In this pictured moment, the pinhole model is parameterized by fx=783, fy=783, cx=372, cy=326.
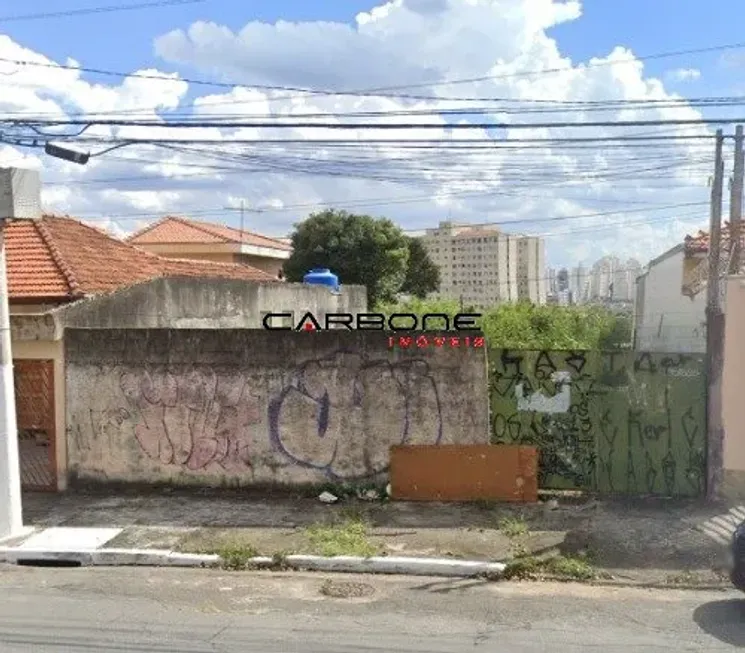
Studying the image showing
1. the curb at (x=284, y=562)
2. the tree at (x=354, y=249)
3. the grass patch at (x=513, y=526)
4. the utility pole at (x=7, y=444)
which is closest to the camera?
the curb at (x=284, y=562)

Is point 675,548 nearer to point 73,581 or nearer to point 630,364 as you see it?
point 630,364

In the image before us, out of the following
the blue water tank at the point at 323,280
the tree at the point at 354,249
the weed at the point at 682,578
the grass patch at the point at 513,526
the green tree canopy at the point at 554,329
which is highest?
the tree at the point at 354,249

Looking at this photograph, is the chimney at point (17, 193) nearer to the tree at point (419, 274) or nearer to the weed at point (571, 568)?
the weed at point (571, 568)

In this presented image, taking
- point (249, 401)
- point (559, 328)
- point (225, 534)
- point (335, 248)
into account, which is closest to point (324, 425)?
point (249, 401)

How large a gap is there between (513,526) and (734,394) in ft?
9.42

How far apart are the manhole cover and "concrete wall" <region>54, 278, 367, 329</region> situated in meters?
5.48

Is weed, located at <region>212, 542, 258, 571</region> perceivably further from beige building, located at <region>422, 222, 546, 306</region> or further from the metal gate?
beige building, located at <region>422, 222, 546, 306</region>

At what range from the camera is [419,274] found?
46938 mm

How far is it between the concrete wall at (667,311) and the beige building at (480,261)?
39.1 meters

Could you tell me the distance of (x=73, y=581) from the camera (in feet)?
22.7

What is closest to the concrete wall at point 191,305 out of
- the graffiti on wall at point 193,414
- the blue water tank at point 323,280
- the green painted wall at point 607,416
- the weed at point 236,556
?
the blue water tank at point 323,280

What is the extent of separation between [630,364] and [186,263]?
1317 cm

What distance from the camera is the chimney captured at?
8.05 metres

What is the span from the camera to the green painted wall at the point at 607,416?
874 cm
